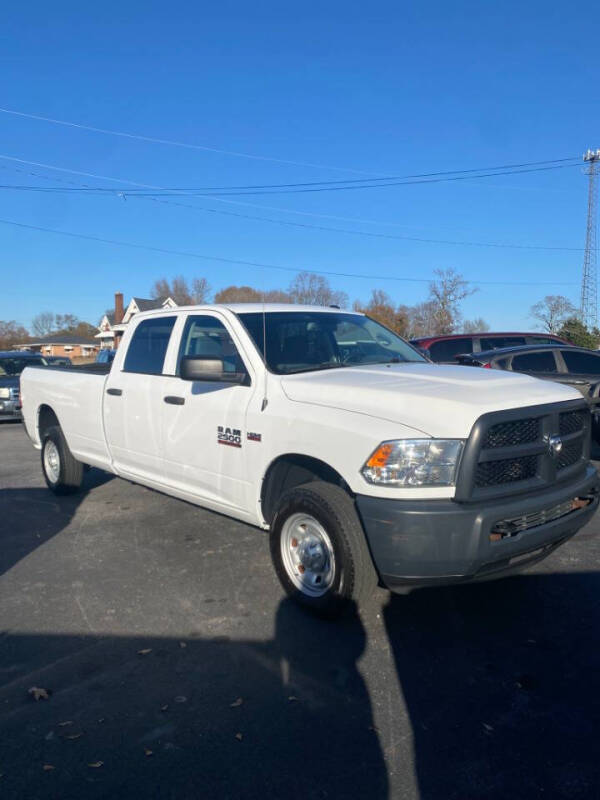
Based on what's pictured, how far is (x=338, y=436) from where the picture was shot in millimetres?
3613

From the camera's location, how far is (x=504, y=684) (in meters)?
3.20

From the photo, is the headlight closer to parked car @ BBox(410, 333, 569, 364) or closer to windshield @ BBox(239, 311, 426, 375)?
windshield @ BBox(239, 311, 426, 375)

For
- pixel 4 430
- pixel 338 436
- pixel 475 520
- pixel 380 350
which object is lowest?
pixel 4 430

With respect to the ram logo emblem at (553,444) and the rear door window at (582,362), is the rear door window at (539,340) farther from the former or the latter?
the ram logo emblem at (553,444)

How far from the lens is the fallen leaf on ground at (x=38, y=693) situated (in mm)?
3117

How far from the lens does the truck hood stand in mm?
3330

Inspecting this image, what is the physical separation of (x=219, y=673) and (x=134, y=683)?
1.43 ft

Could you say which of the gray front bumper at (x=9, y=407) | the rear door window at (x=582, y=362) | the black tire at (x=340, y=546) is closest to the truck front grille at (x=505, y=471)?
the black tire at (x=340, y=546)

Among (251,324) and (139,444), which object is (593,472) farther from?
(139,444)

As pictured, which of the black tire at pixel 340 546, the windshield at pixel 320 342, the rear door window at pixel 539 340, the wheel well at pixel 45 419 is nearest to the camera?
the black tire at pixel 340 546

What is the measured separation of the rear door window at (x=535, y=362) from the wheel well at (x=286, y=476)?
6845 mm

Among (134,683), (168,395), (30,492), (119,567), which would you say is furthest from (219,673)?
(30,492)

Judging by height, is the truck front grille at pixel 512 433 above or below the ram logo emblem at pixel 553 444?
above

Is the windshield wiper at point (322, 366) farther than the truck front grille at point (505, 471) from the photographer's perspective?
Yes
